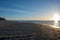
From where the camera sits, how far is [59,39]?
36.7 feet

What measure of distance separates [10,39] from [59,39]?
445cm

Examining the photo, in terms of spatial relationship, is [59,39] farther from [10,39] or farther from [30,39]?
[10,39]

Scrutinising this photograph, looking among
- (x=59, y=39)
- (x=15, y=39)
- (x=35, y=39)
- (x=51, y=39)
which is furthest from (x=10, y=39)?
(x=59, y=39)

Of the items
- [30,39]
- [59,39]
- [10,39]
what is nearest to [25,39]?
[30,39]

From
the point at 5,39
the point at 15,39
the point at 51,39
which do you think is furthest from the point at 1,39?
the point at 51,39

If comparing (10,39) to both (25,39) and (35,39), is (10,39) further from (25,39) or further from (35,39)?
(35,39)

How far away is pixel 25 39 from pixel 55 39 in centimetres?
276

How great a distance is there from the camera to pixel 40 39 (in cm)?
1094

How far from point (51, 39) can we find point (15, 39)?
3.27m

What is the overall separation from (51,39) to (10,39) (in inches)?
146

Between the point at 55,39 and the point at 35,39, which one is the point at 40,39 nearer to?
the point at 35,39

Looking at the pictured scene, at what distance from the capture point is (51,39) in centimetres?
1115

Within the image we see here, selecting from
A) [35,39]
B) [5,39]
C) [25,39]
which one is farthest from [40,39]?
[5,39]

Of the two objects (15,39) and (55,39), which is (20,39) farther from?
(55,39)
